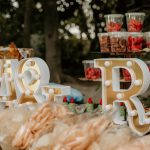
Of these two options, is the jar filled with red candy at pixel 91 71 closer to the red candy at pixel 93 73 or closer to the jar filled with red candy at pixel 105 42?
the red candy at pixel 93 73

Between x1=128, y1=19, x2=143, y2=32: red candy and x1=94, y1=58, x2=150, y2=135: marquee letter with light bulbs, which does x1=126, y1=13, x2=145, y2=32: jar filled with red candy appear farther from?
x1=94, y1=58, x2=150, y2=135: marquee letter with light bulbs

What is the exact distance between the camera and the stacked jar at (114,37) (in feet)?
8.96

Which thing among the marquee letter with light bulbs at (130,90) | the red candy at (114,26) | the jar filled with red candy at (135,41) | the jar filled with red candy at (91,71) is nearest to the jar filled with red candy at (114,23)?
the red candy at (114,26)

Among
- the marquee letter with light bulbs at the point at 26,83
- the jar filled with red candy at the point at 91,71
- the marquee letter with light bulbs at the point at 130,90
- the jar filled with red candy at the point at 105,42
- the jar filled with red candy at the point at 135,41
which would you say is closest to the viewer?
the marquee letter with light bulbs at the point at 130,90

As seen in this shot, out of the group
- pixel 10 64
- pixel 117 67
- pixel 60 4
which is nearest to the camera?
pixel 117 67

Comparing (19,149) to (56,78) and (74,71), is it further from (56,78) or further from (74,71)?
(74,71)

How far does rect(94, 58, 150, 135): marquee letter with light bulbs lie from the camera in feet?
6.03

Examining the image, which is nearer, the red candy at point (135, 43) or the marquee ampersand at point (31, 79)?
the marquee ampersand at point (31, 79)

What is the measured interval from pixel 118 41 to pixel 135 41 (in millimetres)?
105

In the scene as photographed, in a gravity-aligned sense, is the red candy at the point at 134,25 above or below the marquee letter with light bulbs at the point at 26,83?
above

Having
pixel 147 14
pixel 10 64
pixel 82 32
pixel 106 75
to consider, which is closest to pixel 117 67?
pixel 106 75

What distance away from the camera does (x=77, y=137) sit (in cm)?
147

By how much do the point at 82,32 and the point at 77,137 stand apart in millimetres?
13854

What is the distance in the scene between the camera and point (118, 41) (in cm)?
273
